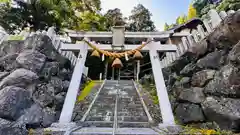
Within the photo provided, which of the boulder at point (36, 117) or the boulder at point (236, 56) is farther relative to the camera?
the boulder at point (36, 117)

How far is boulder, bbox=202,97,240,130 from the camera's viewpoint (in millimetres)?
3463

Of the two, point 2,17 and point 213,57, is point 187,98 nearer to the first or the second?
point 213,57

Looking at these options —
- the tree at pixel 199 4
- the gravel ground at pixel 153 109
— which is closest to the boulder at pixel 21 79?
the gravel ground at pixel 153 109

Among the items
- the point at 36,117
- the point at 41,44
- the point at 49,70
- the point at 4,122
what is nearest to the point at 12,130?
the point at 4,122

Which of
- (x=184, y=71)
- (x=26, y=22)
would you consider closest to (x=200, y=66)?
(x=184, y=71)

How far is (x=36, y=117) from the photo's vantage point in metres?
4.32

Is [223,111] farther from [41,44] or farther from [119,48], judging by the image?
[41,44]

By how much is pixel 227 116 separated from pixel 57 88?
4.88 m

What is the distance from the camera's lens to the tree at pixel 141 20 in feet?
72.9

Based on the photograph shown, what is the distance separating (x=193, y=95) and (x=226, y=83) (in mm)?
1040

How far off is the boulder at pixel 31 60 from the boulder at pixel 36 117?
1.26 meters

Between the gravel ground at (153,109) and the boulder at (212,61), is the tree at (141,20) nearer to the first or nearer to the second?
the gravel ground at (153,109)

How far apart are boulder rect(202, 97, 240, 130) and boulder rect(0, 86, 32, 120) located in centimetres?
446

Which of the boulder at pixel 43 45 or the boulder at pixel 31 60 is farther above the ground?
the boulder at pixel 43 45
